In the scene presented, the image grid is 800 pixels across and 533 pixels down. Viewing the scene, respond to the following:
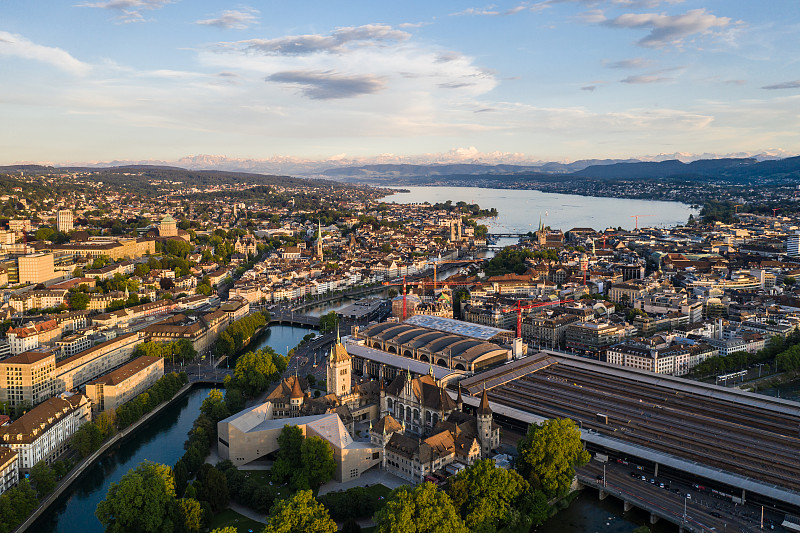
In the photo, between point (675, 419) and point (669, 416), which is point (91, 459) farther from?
point (675, 419)

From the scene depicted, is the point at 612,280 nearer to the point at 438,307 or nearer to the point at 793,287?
the point at 793,287

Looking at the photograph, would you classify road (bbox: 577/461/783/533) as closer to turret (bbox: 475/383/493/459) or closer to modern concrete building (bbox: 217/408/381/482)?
turret (bbox: 475/383/493/459)

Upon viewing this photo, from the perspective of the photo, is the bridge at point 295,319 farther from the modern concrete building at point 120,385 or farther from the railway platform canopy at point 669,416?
the railway platform canopy at point 669,416

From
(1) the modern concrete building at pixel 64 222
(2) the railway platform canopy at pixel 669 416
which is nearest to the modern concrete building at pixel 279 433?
(2) the railway platform canopy at pixel 669 416

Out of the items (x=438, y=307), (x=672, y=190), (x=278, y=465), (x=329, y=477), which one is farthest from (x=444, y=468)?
(x=672, y=190)

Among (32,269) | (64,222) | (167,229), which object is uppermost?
(64,222)

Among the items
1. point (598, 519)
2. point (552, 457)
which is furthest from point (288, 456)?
point (598, 519)

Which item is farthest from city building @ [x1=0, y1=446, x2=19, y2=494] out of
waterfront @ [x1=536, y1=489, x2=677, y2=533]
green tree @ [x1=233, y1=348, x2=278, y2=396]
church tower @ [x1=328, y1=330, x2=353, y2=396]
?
waterfront @ [x1=536, y1=489, x2=677, y2=533]
